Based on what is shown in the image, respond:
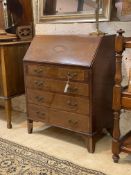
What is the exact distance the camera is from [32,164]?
6.73 ft

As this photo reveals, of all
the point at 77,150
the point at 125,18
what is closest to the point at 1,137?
the point at 77,150

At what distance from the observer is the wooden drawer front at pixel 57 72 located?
2062 millimetres

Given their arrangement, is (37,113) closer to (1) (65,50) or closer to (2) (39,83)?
(2) (39,83)

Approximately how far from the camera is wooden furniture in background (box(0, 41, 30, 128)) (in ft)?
8.41

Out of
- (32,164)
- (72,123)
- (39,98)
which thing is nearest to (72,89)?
(72,123)

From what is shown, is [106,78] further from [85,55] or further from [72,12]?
[72,12]

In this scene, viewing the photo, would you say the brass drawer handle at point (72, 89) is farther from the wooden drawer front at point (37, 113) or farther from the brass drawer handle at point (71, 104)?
the wooden drawer front at point (37, 113)

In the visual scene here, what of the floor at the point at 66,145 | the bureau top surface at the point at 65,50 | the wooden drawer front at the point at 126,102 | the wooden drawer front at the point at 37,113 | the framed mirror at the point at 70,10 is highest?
the framed mirror at the point at 70,10

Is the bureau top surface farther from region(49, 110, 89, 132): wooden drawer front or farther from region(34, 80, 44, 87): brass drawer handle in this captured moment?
region(49, 110, 89, 132): wooden drawer front

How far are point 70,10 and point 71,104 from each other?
0.97m

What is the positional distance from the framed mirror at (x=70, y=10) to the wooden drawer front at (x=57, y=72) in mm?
607

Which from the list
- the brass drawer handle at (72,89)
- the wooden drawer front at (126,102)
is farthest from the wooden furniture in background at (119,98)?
the brass drawer handle at (72,89)

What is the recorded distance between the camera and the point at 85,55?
2059mm

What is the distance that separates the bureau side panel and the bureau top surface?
7cm
